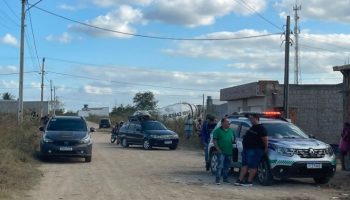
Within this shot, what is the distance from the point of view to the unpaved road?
12820 mm

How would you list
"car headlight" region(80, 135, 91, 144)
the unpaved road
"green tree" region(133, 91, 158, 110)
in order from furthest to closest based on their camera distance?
1. "green tree" region(133, 91, 158, 110)
2. "car headlight" region(80, 135, 91, 144)
3. the unpaved road

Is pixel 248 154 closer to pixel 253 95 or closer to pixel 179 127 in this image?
pixel 253 95

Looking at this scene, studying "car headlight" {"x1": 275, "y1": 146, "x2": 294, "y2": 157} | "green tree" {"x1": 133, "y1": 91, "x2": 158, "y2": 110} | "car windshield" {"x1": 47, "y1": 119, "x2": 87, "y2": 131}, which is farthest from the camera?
"green tree" {"x1": 133, "y1": 91, "x2": 158, "y2": 110}

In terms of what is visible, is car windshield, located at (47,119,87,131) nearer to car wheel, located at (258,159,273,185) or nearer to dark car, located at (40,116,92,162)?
dark car, located at (40,116,92,162)

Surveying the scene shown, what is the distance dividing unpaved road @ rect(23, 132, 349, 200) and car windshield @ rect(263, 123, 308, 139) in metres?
1.20

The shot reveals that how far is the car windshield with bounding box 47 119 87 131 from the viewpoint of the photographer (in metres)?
22.6

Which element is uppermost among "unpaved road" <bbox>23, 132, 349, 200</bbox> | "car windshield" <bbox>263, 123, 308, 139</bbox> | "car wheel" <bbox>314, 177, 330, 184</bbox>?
"car windshield" <bbox>263, 123, 308, 139</bbox>

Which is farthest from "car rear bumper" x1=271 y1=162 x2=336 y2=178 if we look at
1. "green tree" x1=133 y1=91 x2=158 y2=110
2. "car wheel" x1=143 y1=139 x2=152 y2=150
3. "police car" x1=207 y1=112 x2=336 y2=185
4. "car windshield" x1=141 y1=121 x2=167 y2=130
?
"green tree" x1=133 y1=91 x2=158 y2=110

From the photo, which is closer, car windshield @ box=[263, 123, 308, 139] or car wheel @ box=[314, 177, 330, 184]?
car wheel @ box=[314, 177, 330, 184]

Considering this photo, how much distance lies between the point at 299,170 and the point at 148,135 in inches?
664

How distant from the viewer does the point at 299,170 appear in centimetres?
1455

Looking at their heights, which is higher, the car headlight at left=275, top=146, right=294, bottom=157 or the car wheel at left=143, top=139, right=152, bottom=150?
the car headlight at left=275, top=146, right=294, bottom=157

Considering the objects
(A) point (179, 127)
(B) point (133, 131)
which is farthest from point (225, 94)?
(B) point (133, 131)

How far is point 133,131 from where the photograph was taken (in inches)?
1267
